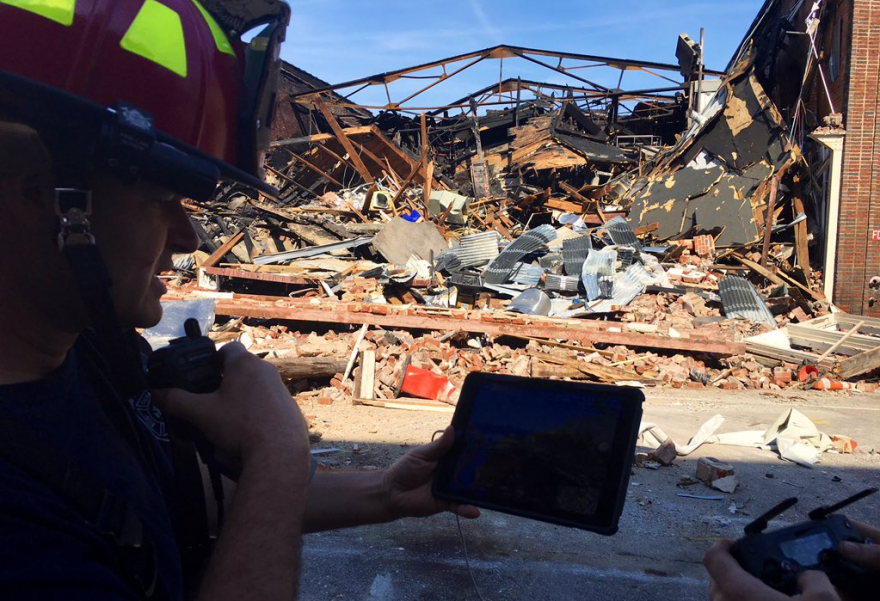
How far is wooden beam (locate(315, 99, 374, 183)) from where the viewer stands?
60.5ft

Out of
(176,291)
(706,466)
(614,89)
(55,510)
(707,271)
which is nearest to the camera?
(55,510)

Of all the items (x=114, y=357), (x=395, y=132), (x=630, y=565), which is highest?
(x=395, y=132)

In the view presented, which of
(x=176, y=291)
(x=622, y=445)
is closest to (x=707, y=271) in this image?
(x=176, y=291)

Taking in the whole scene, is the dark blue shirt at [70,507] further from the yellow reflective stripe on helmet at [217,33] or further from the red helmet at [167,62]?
the yellow reflective stripe on helmet at [217,33]

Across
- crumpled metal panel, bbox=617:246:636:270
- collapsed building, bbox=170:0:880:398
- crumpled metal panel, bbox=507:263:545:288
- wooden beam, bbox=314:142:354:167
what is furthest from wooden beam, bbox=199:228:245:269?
crumpled metal panel, bbox=617:246:636:270

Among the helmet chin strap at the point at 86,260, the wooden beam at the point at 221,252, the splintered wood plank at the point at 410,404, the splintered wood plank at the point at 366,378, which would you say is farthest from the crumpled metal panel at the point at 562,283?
the helmet chin strap at the point at 86,260

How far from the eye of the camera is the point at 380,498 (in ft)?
4.83

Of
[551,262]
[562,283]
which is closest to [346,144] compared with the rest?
[551,262]

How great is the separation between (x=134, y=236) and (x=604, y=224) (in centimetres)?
1594

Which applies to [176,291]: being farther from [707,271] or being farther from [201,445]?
[707,271]

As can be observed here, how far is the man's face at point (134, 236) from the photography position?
95 cm

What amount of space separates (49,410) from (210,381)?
0.82 ft

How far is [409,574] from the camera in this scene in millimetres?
3010

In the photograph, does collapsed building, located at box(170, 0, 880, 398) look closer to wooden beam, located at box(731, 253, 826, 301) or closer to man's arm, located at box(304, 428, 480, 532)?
wooden beam, located at box(731, 253, 826, 301)
